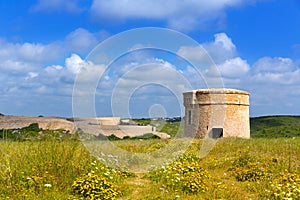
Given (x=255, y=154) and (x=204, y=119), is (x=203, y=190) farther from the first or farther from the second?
(x=204, y=119)

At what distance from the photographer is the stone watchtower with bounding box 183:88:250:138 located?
19047 mm

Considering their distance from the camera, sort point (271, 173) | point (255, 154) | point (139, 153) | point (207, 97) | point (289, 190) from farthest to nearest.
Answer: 1. point (207, 97)
2. point (139, 153)
3. point (255, 154)
4. point (271, 173)
5. point (289, 190)

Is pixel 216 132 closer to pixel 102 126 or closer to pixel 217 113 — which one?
pixel 217 113

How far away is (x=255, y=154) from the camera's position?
35.0 ft

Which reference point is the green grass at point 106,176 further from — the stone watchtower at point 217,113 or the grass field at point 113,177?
the stone watchtower at point 217,113

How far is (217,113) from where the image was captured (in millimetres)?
19234

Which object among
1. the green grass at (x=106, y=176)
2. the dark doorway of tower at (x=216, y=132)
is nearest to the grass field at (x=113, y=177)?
the green grass at (x=106, y=176)

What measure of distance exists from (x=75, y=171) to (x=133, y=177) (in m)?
1.80

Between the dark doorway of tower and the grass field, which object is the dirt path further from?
the dark doorway of tower

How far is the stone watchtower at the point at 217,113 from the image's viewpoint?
1905 centimetres

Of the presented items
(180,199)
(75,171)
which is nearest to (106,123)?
(75,171)

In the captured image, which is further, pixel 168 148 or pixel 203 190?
pixel 168 148

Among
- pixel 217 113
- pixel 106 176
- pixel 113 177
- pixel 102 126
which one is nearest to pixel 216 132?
pixel 217 113

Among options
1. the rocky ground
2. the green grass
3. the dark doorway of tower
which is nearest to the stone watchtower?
the dark doorway of tower
